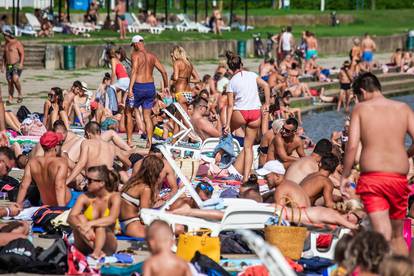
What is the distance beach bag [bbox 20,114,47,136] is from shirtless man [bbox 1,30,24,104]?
17.4 feet

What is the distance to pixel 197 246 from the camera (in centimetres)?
998

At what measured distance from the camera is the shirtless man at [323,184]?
12.0m

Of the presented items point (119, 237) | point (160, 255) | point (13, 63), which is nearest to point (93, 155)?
point (119, 237)

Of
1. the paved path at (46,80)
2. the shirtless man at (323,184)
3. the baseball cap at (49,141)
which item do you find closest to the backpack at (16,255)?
the baseball cap at (49,141)

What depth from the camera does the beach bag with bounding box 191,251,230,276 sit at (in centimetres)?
923

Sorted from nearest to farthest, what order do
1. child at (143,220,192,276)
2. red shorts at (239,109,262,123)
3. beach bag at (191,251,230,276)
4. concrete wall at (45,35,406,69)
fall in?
1. child at (143,220,192,276)
2. beach bag at (191,251,230,276)
3. red shorts at (239,109,262,123)
4. concrete wall at (45,35,406,69)

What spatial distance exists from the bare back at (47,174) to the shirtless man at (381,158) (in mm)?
4036

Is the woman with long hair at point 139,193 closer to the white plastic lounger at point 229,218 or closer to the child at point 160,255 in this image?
the white plastic lounger at point 229,218

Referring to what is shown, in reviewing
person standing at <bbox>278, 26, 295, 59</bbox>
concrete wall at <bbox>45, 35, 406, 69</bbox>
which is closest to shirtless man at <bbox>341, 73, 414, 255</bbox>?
concrete wall at <bbox>45, 35, 406, 69</bbox>

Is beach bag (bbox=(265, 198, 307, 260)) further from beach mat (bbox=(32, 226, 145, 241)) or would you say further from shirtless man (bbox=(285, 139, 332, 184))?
shirtless man (bbox=(285, 139, 332, 184))

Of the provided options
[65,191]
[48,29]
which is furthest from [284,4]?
[65,191]

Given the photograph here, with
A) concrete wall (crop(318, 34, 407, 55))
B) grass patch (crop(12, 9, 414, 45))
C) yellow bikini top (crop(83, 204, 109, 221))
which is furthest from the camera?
concrete wall (crop(318, 34, 407, 55))

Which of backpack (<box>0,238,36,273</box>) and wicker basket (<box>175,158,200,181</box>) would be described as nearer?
backpack (<box>0,238,36,273</box>)

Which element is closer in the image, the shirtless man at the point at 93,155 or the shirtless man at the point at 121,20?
the shirtless man at the point at 93,155
